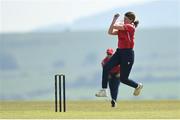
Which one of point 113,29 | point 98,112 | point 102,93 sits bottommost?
point 98,112

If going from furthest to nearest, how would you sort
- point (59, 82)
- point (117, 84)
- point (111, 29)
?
point (117, 84), point (59, 82), point (111, 29)

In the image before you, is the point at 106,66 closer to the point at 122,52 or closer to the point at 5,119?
the point at 122,52

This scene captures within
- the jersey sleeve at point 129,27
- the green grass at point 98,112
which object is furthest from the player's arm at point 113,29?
the green grass at point 98,112

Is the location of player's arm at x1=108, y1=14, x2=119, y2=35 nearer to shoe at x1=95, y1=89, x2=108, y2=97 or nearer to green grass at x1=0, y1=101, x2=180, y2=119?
shoe at x1=95, y1=89, x2=108, y2=97

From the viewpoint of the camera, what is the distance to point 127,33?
62.8ft

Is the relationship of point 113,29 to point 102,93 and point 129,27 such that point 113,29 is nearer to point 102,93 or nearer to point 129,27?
point 129,27

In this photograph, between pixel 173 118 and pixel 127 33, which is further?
pixel 127 33

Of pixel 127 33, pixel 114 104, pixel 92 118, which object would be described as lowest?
pixel 114 104

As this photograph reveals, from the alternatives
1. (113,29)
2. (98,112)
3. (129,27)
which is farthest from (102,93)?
(129,27)

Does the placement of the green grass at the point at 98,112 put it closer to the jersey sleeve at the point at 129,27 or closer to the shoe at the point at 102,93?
the shoe at the point at 102,93

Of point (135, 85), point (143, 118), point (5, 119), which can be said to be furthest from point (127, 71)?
point (5, 119)

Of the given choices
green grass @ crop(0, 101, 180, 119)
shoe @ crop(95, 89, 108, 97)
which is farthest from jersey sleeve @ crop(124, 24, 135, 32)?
green grass @ crop(0, 101, 180, 119)

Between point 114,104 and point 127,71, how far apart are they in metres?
5.04

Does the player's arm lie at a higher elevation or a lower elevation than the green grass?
higher
